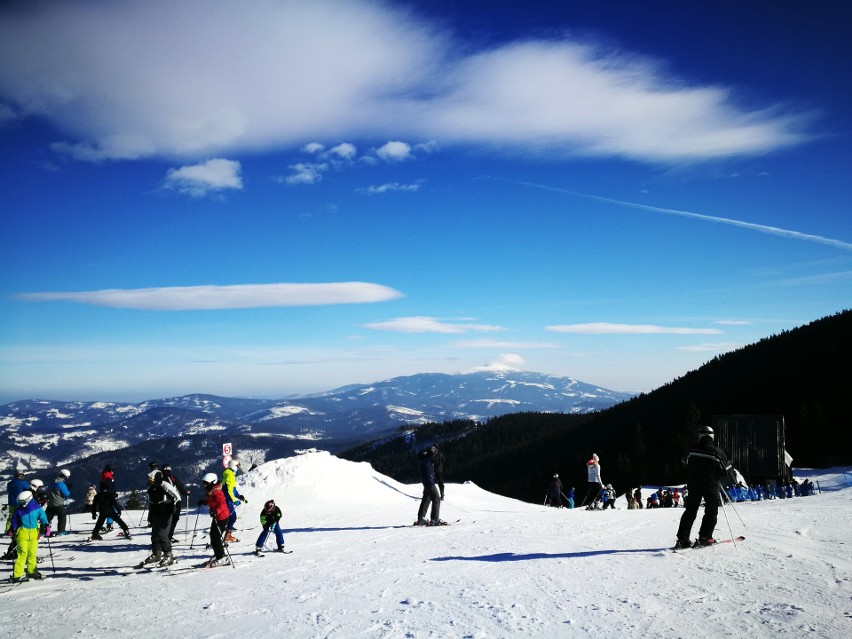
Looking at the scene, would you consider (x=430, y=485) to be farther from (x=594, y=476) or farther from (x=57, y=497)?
(x=57, y=497)

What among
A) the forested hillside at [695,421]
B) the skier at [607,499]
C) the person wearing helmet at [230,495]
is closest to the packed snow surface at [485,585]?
the person wearing helmet at [230,495]

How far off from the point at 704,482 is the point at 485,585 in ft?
12.4

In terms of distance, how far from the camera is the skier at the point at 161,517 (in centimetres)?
1065

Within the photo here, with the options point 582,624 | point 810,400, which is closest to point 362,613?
point 582,624

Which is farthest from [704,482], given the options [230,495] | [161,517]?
[161,517]

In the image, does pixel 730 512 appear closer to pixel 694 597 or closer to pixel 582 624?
pixel 694 597

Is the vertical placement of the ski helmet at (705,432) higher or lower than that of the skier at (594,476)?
higher

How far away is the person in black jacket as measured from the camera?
809cm

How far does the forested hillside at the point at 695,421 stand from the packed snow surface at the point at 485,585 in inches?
2081

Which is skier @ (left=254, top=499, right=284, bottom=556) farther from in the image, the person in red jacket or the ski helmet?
the ski helmet

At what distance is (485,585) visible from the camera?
734 centimetres

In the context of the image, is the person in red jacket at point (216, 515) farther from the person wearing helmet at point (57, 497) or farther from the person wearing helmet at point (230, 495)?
the person wearing helmet at point (57, 497)

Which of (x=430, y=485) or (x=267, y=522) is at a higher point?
(x=430, y=485)

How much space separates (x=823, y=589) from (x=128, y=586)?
410 inches
